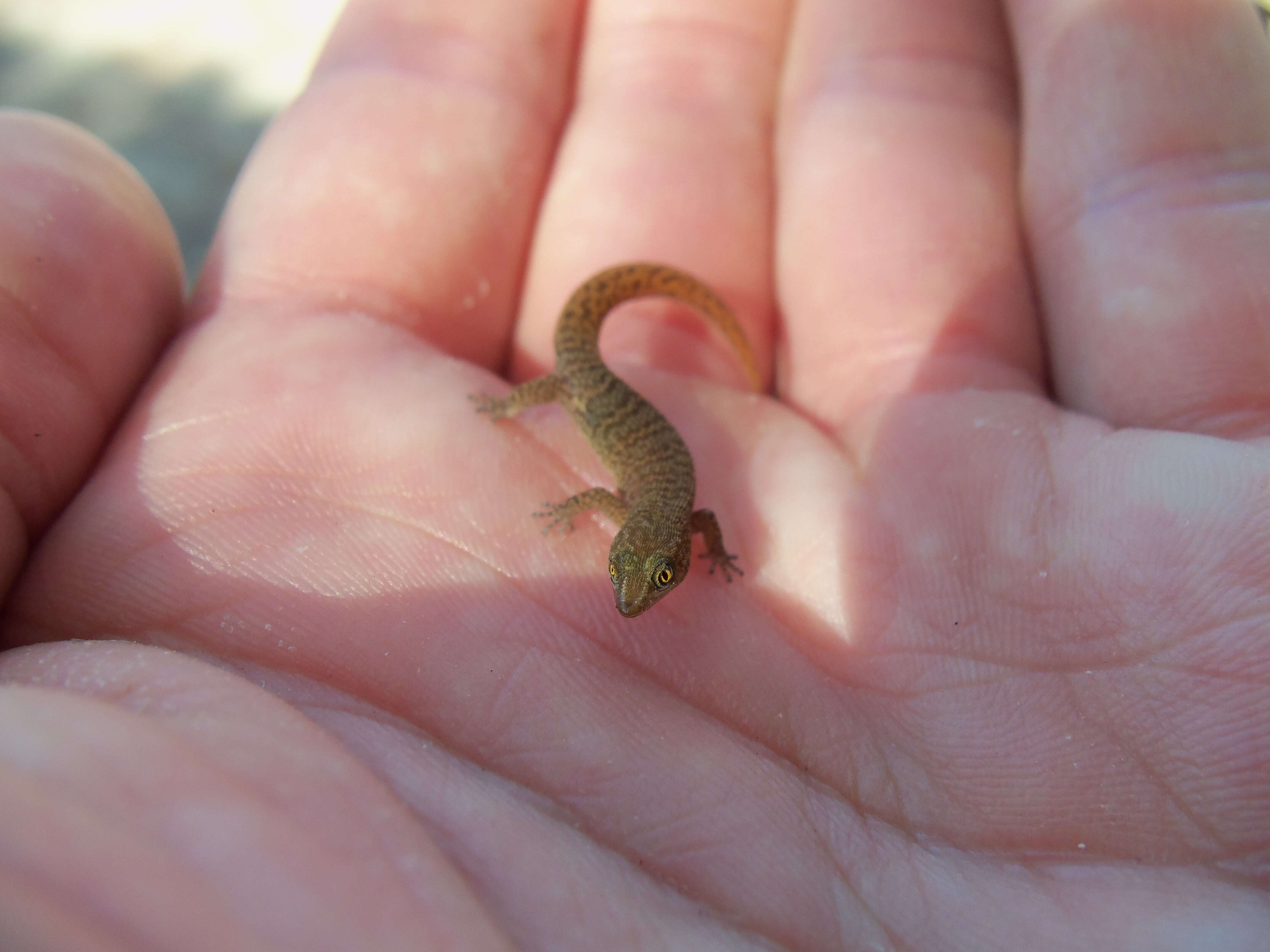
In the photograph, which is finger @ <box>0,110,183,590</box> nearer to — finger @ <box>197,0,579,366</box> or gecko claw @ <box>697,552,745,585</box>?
finger @ <box>197,0,579,366</box>

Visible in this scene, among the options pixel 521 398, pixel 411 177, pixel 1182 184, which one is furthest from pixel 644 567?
pixel 1182 184

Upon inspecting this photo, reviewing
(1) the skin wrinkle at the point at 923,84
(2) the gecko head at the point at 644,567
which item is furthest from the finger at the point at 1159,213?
(2) the gecko head at the point at 644,567

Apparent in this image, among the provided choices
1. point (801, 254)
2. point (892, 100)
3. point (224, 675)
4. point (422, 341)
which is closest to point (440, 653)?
point (224, 675)

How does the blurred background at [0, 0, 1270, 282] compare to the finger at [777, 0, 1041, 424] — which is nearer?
the finger at [777, 0, 1041, 424]

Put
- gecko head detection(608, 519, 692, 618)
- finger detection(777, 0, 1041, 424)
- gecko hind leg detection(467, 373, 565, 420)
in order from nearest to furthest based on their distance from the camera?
gecko head detection(608, 519, 692, 618) → gecko hind leg detection(467, 373, 565, 420) → finger detection(777, 0, 1041, 424)

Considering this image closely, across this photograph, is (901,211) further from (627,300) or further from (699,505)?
(699,505)

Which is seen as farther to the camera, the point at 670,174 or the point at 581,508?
the point at 670,174

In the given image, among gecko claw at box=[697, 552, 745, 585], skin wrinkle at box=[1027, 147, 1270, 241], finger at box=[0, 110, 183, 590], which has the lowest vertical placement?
gecko claw at box=[697, 552, 745, 585]

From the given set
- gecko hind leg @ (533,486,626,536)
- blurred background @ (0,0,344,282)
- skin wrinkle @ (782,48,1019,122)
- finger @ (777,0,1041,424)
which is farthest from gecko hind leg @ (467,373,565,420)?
blurred background @ (0,0,344,282)
